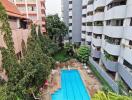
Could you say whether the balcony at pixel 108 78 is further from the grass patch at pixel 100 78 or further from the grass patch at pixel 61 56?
the grass patch at pixel 61 56

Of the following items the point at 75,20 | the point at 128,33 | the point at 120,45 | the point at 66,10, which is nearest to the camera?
the point at 128,33

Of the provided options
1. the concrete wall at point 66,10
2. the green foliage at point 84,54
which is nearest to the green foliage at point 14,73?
the green foliage at point 84,54

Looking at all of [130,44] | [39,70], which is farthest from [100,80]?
[39,70]

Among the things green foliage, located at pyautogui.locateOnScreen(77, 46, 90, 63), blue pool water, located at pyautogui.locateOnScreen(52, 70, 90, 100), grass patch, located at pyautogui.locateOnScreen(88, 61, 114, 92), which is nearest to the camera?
blue pool water, located at pyautogui.locateOnScreen(52, 70, 90, 100)

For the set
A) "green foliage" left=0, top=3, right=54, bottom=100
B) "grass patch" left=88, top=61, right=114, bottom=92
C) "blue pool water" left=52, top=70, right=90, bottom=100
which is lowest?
"blue pool water" left=52, top=70, right=90, bottom=100

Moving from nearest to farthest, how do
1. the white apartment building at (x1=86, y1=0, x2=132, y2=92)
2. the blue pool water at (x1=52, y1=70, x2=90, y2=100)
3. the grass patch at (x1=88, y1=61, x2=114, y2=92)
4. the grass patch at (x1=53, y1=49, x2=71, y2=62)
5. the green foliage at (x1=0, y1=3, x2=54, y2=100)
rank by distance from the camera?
the green foliage at (x1=0, y1=3, x2=54, y2=100) < the white apartment building at (x1=86, y1=0, x2=132, y2=92) < the blue pool water at (x1=52, y1=70, x2=90, y2=100) < the grass patch at (x1=88, y1=61, x2=114, y2=92) < the grass patch at (x1=53, y1=49, x2=71, y2=62)

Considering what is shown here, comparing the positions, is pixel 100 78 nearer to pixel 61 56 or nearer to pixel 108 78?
pixel 108 78

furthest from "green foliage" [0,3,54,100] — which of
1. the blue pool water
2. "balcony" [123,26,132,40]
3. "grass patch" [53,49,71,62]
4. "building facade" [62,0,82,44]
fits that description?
"building facade" [62,0,82,44]

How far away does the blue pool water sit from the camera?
66.1 feet

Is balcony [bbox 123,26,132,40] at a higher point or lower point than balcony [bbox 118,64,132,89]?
higher

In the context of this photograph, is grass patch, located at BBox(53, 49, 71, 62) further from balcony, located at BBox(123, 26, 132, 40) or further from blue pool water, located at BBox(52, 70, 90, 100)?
balcony, located at BBox(123, 26, 132, 40)

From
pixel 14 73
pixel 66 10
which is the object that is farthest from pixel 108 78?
pixel 66 10

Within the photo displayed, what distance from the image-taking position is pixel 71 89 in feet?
74.0

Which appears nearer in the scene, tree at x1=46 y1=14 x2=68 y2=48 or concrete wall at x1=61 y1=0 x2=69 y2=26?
tree at x1=46 y1=14 x2=68 y2=48
